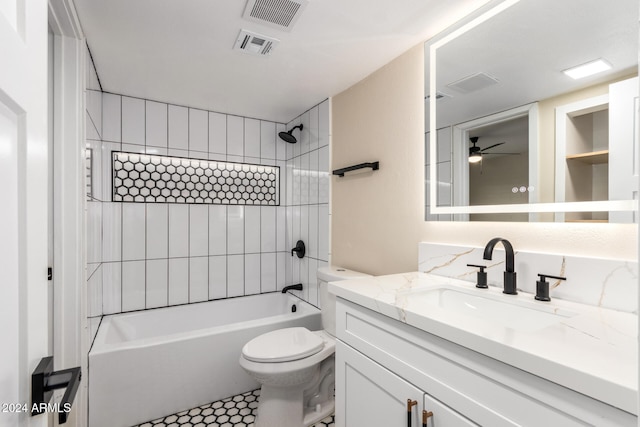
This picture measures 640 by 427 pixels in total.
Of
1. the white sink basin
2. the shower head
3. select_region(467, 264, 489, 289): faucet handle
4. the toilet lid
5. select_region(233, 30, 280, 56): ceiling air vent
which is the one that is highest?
select_region(233, 30, 280, 56): ceiling air vent

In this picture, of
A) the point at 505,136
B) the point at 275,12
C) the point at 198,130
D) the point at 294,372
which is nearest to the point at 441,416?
the point at 294,372

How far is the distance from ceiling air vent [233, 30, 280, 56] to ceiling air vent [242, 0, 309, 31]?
0.36ft

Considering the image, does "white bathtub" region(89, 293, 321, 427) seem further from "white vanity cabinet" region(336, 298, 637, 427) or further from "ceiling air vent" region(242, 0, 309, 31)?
"ceiling air vent" region(242, 0, 309, 31)

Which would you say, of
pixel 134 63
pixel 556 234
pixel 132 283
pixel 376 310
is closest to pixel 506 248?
pixel 556 234

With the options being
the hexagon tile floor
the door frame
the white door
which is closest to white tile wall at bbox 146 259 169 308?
the hexagon tile floor

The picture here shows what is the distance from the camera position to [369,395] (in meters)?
1.08

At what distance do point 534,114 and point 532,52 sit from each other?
24 centimetres

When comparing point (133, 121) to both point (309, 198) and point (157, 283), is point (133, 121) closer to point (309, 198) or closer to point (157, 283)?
point (157, 283)

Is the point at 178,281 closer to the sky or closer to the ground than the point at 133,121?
closer to the ground

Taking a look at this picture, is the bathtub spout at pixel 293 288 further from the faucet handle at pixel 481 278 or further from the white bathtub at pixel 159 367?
the faucet handle at pixel 481 278

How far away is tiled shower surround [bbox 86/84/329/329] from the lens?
2.33 meters

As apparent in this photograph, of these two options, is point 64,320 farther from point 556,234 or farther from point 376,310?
point 556,234

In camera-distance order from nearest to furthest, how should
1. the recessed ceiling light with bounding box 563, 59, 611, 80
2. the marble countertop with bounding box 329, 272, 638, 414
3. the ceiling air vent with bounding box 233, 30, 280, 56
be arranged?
1. the marble countertop with bounding box 329, 272, 638, 414
2. the recessed ceiling light with bounding box 563, 59, 611, 80
3. the ceiling air vent with bounding box 233, 30, 280, 56

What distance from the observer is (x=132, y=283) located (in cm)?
239
